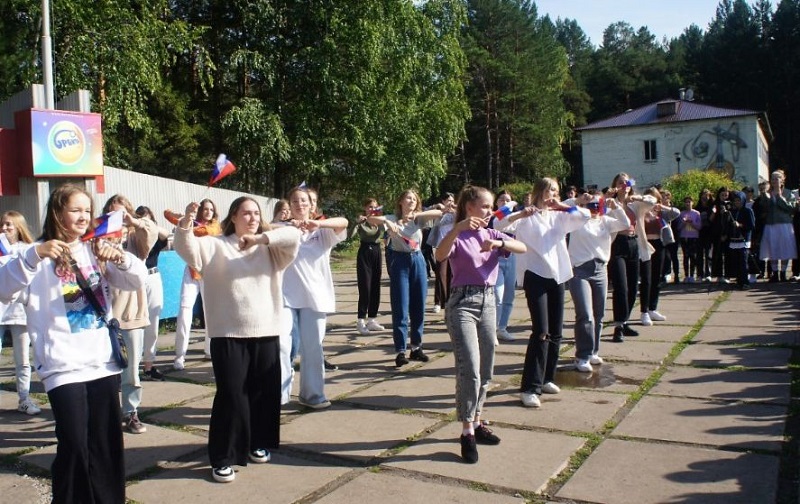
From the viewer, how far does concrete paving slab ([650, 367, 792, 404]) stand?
5816 mm

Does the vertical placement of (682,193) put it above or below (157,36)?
below

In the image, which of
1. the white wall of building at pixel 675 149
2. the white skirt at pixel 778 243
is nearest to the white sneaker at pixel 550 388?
A: the white skirt at pixel 778 243

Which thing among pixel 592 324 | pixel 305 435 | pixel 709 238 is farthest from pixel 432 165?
pixel 305 435

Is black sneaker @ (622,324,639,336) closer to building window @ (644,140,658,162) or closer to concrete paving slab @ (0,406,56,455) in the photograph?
concrete paving slab @ (0,406,56,455)

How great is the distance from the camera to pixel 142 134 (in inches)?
1001

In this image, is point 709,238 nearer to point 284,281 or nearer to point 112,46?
point 284,281

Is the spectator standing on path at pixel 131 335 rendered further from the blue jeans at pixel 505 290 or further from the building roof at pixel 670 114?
the building roof at pixel 670 114

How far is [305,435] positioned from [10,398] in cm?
327

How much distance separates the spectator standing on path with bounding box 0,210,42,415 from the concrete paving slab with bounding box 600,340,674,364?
18.7 ft

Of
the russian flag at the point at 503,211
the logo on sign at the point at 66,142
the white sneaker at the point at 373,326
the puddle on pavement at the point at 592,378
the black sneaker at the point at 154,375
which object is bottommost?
the puddle on pavement at the point at 592,378

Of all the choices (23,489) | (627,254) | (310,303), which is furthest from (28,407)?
(627,254)

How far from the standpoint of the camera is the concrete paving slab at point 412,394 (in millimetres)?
5875

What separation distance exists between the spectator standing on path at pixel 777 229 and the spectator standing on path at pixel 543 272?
9.37m

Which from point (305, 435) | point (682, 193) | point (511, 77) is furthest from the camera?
point (511, 77)
